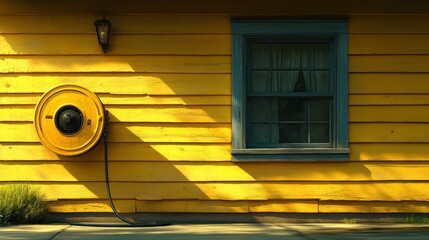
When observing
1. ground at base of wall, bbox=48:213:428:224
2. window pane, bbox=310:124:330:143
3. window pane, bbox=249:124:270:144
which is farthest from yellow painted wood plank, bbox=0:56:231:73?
ground at base of wall, bbox=48:213:428:224

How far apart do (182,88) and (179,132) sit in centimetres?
53

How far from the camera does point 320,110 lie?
28.0ft

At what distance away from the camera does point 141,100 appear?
8.33 meters

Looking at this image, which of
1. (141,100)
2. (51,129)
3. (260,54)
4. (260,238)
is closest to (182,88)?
(141,100)

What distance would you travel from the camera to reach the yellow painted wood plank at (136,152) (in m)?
8.32

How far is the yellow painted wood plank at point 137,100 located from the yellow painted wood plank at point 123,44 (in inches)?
20.2

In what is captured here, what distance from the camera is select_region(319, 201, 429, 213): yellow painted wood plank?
8.38 meters

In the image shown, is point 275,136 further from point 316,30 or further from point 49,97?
point 49,97

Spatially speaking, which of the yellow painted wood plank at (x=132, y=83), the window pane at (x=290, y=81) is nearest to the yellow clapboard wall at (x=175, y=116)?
the yellow painted wood plank at (x=132, y=83)

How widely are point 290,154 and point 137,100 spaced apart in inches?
75.9

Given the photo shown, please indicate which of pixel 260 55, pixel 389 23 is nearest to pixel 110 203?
pixel 260 55

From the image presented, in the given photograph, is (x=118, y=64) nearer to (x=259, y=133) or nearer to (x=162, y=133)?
(x=162, y=133)

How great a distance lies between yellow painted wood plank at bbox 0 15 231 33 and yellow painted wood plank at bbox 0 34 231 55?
2.4 inches

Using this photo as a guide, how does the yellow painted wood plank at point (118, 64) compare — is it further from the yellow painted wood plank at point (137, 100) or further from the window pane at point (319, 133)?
the window pane at point (319, 133)
